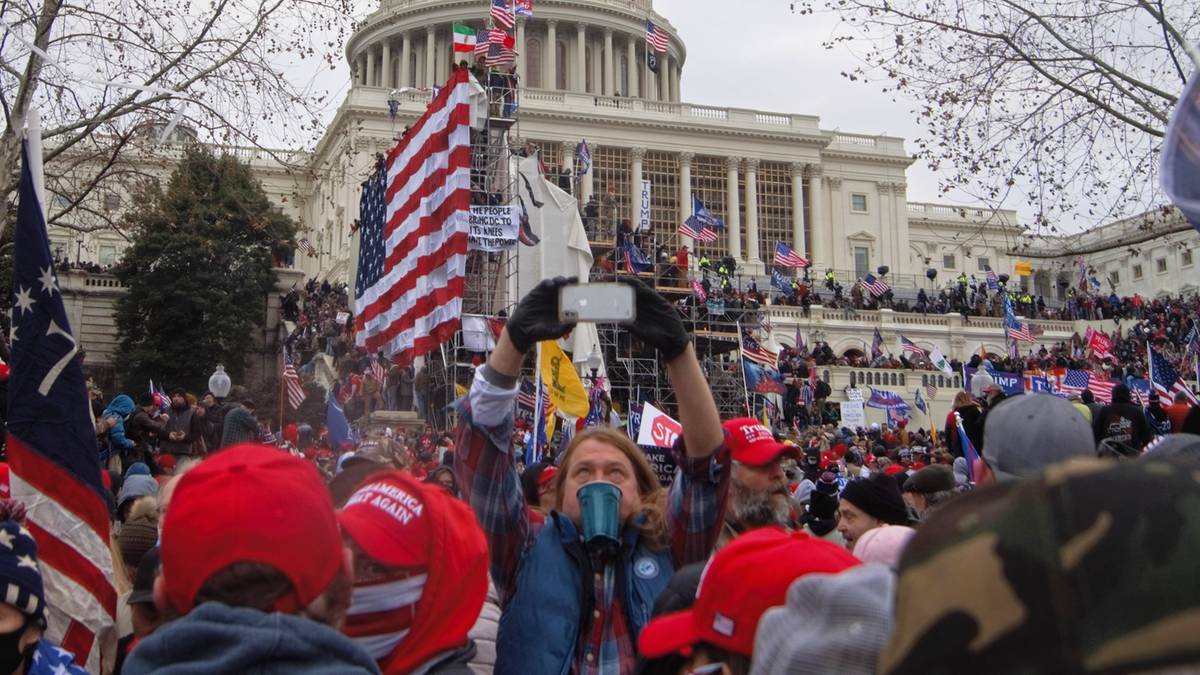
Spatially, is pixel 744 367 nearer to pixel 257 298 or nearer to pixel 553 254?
pixel 553 254

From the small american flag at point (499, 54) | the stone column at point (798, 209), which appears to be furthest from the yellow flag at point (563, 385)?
the stone column at point (798, 209)

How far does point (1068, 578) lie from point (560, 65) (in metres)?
75.7

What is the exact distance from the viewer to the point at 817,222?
214 ft

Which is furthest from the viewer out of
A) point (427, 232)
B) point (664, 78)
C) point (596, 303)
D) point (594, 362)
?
point (664, 78)

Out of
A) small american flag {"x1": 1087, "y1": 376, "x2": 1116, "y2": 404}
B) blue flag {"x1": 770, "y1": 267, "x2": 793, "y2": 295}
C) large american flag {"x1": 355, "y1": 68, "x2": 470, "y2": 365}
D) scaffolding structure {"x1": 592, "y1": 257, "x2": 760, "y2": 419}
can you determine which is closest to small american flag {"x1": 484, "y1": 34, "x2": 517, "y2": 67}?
large american flag {"x1": 355, "y1": 68, "x2": 470, "y2": 365}

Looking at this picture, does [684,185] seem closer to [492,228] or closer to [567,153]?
[567,153]

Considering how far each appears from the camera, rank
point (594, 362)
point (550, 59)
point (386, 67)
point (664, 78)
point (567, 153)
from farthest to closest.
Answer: point (664, 78) → point (386, 67) → point (550, 59) → point (567, 153) → point (594, 362)

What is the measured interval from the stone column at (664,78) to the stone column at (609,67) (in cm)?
441

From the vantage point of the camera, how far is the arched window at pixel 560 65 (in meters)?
73.2

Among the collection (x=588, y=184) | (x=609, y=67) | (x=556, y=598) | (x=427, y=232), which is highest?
(x=609, y=67)

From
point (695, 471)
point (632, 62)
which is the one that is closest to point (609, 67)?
point (632, 62)

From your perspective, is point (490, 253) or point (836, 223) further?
point (836, 223)

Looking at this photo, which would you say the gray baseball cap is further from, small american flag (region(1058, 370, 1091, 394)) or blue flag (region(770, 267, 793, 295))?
blue flag (region(770, 267, 793, 295))

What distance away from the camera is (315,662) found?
1.75 m
